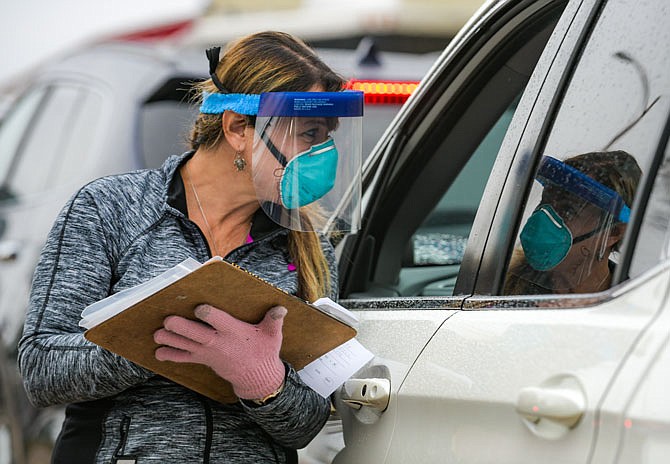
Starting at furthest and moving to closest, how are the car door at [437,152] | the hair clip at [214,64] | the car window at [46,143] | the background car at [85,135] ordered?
the car window at [46,143], the background car at [85,135], the car door at [437,152], the hair clip at [214,64]

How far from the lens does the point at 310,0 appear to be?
10.5m

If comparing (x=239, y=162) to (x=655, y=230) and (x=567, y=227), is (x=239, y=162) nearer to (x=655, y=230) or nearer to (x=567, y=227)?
(x=567, y=227)

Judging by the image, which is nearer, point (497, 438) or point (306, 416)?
point (497, 438)

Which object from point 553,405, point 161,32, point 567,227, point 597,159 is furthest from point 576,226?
point 161,32

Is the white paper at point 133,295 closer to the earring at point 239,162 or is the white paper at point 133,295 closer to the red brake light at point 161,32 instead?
the earring at point 239,162

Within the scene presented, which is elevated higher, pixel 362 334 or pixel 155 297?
pixel 155 297

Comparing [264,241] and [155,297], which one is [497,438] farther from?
[264,241]

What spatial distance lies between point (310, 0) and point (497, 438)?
29.3ft

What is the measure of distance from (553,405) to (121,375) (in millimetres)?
881

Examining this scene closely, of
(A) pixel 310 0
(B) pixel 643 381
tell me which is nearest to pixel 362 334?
(B) pixel 643 381

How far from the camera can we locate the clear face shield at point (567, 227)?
2.07 metres

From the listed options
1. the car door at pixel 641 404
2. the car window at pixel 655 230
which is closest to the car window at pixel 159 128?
the car window at pixel 655 230

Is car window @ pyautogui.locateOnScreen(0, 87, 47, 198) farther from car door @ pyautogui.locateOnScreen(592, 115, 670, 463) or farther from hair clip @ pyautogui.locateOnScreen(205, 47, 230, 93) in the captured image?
car door @ pyautogui.locateOnScreen(592, 115, 670, 463)

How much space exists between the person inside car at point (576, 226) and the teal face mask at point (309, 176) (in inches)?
19.3
